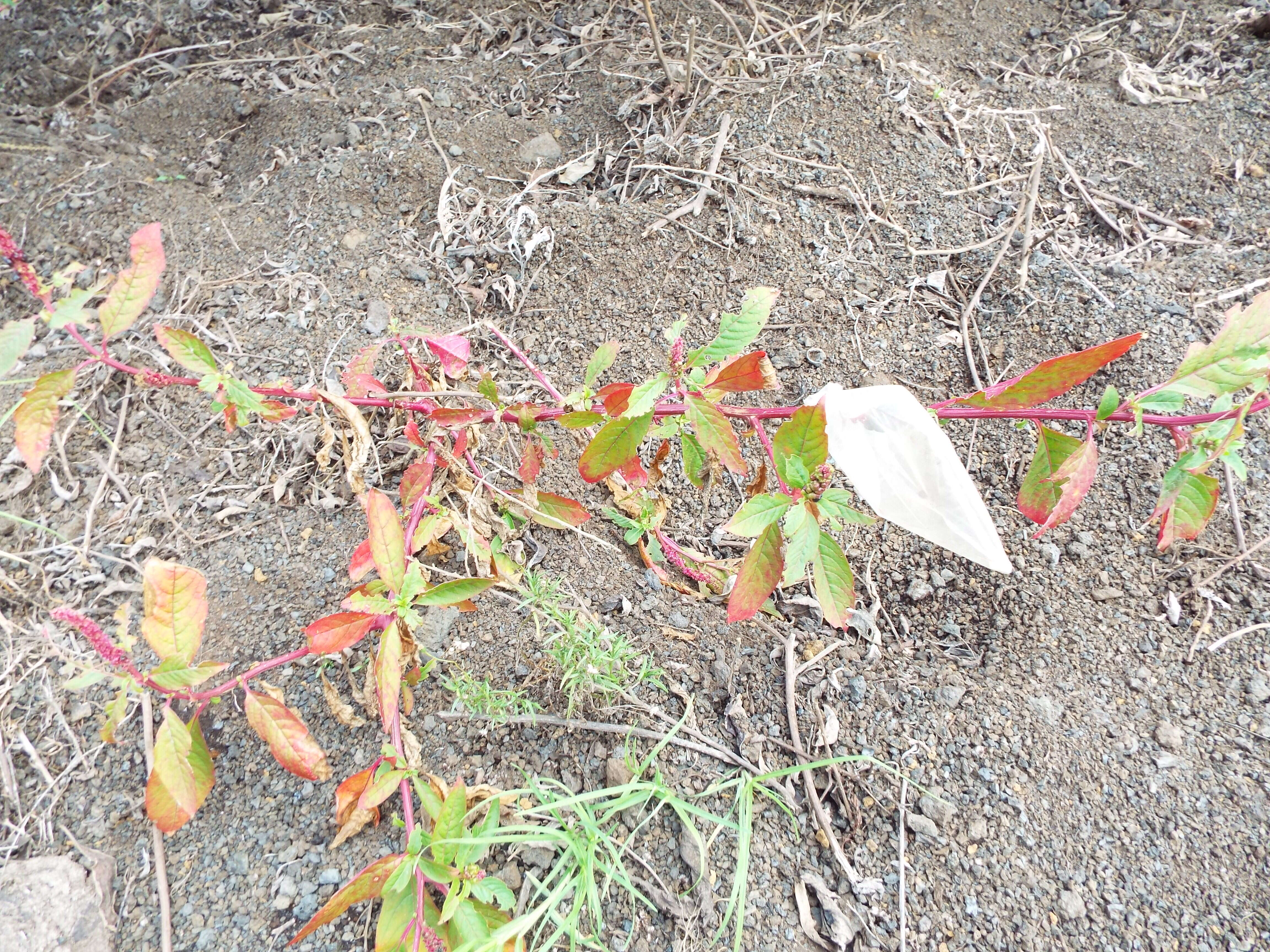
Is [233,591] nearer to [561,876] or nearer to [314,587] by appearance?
[314,587]

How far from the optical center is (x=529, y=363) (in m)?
1.58

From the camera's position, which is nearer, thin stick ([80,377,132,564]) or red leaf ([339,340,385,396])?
red leaf ([339,340,385,396])

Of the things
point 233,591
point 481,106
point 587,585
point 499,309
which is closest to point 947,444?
point 587,585

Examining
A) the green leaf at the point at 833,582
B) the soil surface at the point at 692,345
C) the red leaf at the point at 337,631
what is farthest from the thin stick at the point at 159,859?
the green leaf at the point at 833,582

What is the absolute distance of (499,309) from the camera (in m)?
1.95

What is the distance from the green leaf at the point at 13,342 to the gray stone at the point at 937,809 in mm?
1613

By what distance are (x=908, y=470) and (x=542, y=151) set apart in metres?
1.62

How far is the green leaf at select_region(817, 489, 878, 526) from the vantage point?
1.14m

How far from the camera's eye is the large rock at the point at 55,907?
1.17 metres

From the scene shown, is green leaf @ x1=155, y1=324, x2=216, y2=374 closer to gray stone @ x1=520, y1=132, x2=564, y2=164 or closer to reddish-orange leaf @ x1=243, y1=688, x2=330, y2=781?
reddish-orange leaf @ x1=243, y1=688, x2=330, y2=781

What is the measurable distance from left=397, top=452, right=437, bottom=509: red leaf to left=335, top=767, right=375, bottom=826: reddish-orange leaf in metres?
0.49

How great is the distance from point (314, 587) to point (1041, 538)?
1567mm

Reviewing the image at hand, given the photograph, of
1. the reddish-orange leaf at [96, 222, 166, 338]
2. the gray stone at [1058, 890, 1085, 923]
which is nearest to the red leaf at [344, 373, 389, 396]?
the reddish-orange leaf at [96, 222, 166, 338]

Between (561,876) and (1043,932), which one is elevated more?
(561,876)
